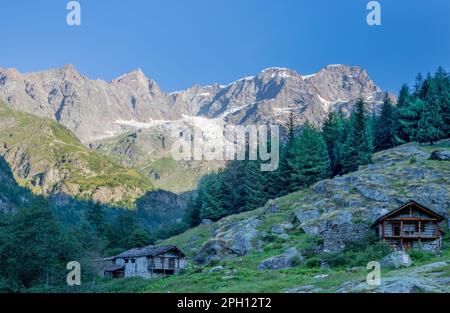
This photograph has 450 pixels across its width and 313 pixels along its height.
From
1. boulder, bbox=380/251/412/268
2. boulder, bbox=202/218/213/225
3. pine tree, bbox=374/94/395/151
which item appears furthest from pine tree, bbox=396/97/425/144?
boulder, bbox=380/251/412/268

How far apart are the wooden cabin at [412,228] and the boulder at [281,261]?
10720 mm

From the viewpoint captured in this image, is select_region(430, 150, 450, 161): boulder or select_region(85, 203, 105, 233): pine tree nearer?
select_region(430, 150, 450, 161): boulder

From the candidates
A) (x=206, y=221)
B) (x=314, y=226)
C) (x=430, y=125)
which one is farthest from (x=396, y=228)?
(x=206, y=221)

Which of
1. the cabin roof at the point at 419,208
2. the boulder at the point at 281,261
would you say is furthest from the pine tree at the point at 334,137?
the boulder at the point at 281,261

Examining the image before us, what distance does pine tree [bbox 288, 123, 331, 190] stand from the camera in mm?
105875

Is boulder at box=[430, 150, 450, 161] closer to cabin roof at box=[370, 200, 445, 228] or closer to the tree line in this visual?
the tree line

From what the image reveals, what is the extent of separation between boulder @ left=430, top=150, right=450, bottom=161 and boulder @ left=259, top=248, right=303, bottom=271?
43516 mm

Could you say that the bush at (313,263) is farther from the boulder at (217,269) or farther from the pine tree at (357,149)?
the pine tree at (357,149)

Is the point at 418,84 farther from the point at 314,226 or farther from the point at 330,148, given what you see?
the point at 314,226

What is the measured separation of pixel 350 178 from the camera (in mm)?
88938

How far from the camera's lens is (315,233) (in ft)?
238

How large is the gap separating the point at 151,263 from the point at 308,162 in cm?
4037
